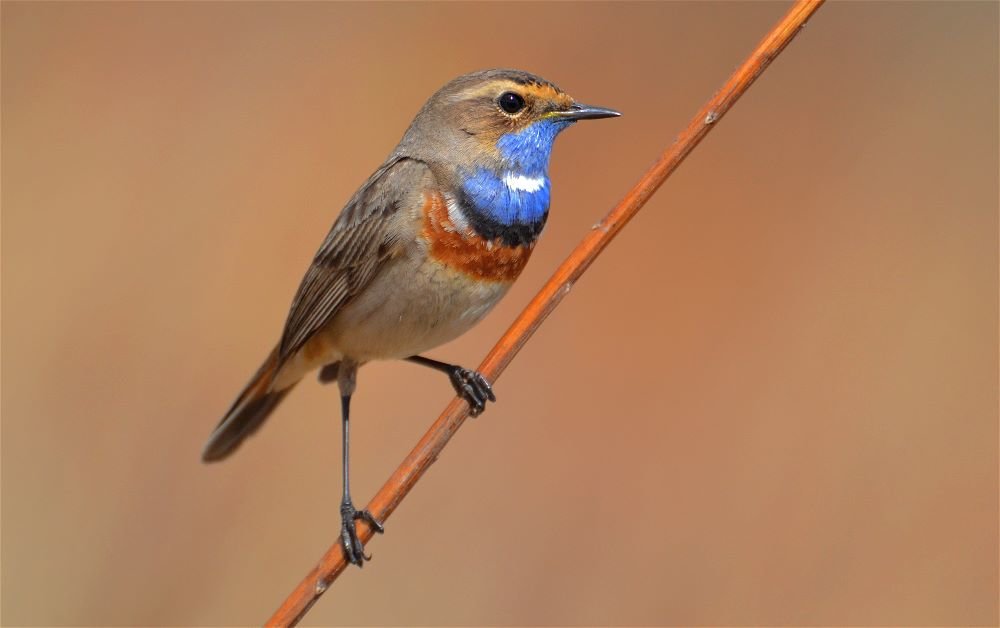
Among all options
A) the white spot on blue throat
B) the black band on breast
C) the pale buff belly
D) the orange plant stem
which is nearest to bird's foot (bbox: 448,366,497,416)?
the pale buff belly

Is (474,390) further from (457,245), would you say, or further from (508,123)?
(508,123)

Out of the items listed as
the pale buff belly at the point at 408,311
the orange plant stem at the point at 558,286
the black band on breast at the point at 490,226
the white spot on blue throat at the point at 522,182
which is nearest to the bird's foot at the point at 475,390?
the pale buff belly at the point at 408,311

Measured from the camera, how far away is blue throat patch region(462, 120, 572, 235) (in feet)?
10.8

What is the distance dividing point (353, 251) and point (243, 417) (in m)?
0.98

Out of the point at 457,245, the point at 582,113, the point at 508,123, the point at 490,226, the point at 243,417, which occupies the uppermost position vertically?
the point at 582,113

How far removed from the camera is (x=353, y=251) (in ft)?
11.4

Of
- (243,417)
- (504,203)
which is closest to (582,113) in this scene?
(504,203)

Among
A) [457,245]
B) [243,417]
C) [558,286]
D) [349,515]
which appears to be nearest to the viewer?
[558,286]

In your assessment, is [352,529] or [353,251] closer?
[352,529]

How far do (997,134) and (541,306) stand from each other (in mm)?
4132

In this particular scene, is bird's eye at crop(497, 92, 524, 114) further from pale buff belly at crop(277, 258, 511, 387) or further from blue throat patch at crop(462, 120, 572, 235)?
pale buff belly at crop(277, 258, 511, 387)

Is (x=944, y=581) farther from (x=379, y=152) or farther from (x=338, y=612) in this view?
(x=379, y=152)

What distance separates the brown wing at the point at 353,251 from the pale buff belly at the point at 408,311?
0.06m

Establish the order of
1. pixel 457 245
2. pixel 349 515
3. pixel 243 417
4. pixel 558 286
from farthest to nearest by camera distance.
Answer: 1. pixel 243 417
2. pixel 349 515
3. pixel 457 245
4. pixel 558 286
